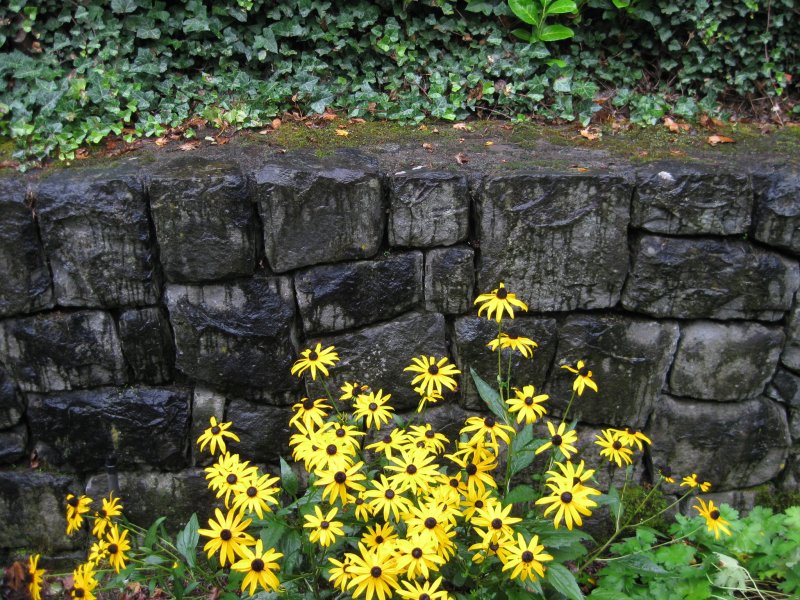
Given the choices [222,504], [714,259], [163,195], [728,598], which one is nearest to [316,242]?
[163,195]

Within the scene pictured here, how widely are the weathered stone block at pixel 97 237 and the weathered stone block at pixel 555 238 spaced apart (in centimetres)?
132

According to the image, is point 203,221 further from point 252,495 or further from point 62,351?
point 252,495

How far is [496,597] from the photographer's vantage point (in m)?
2.26

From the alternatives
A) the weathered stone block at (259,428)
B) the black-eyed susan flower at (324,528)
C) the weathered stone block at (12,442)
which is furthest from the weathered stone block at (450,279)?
the weathered stone block at (12,442)

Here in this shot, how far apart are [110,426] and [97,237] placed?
0.81m

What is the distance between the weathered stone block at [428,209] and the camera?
2.80 m

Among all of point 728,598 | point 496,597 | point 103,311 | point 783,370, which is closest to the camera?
point 496,597

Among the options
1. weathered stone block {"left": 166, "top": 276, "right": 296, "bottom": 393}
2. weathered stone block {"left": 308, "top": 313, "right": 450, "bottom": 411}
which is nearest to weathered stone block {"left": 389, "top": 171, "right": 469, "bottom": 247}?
weathered stone block {"left": 308, "top": 313, "right": 450, "bottom": 411}

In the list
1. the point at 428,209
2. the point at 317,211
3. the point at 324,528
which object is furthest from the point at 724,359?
the point at 324,528

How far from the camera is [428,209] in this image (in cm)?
283

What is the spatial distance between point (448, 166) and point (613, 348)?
3.36 ft

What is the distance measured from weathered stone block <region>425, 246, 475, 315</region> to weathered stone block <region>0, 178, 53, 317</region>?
1.50m

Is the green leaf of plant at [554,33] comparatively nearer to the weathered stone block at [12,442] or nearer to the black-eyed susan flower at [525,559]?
the black-eyed susan flower at [525,559]

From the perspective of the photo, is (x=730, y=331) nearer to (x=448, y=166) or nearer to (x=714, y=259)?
(x=714, y=259)
